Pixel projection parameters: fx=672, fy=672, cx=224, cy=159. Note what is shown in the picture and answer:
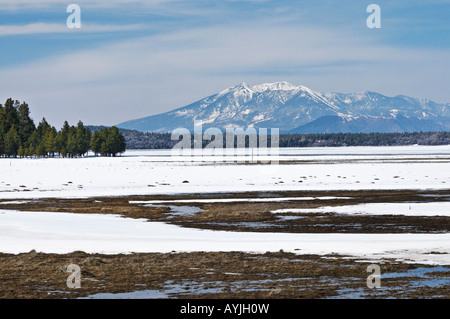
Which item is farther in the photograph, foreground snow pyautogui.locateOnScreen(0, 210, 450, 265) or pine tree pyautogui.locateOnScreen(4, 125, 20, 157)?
pine tree pyautogui.locateOnScreen(4, 125, 20, 157)

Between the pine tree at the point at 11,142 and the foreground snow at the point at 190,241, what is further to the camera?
the pine tree at the point at 11,142

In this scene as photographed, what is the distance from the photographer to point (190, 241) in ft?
76.9

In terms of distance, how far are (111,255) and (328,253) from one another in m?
6.55

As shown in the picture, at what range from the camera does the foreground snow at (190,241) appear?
20469 mm

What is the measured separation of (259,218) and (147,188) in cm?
2483

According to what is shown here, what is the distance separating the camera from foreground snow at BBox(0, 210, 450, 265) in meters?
20.5

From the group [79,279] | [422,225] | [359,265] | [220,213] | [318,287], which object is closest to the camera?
[318,287]

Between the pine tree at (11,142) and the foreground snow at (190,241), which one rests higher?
the pine tree at (11,142)

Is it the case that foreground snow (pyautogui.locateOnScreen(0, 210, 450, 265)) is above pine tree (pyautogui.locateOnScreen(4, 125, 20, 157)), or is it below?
below

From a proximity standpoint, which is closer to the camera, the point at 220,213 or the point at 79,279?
the point at 79,279

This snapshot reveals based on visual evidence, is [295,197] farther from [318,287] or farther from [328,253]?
[318,287]
